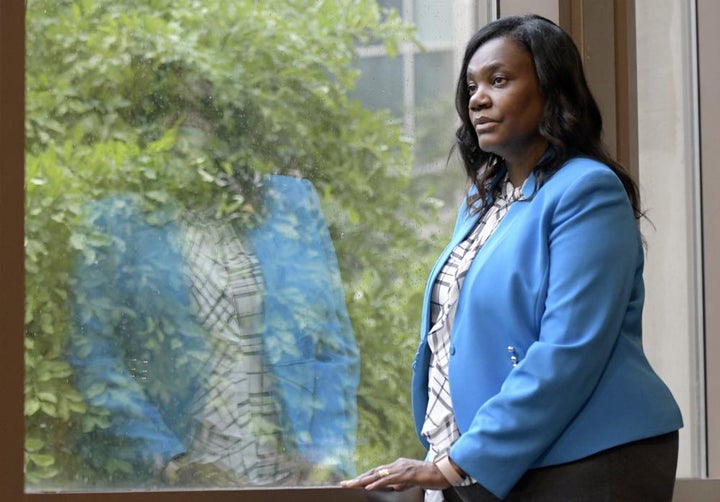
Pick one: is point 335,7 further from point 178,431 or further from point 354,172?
point 178,431

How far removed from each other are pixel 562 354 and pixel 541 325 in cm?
8

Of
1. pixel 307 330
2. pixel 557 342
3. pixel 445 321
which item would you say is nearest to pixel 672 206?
pixel 307 330

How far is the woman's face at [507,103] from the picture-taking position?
206cm

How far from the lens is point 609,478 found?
1844 mm

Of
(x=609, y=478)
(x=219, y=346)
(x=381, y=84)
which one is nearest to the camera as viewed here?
(x=609, y=478)

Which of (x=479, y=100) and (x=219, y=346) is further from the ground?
(x=479, y=100)

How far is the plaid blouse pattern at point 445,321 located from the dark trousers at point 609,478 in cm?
16

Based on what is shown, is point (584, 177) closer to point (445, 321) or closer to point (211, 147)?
point (445, 321)

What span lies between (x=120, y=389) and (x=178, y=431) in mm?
158

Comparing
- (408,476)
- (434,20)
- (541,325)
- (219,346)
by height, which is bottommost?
(408,476)

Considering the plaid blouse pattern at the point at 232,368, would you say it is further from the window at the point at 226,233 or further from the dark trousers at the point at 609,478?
the dark trousers at the point at 609,478

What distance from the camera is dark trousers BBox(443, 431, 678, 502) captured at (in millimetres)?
1848

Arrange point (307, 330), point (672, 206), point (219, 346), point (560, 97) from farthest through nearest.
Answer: point (672, 206) → point (307, 330) → point (219, 346) → point (560, 97)

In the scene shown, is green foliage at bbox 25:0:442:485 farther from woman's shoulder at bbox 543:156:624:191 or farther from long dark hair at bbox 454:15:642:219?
Answer: woman's shoulder at bbox 543:156:624:191
